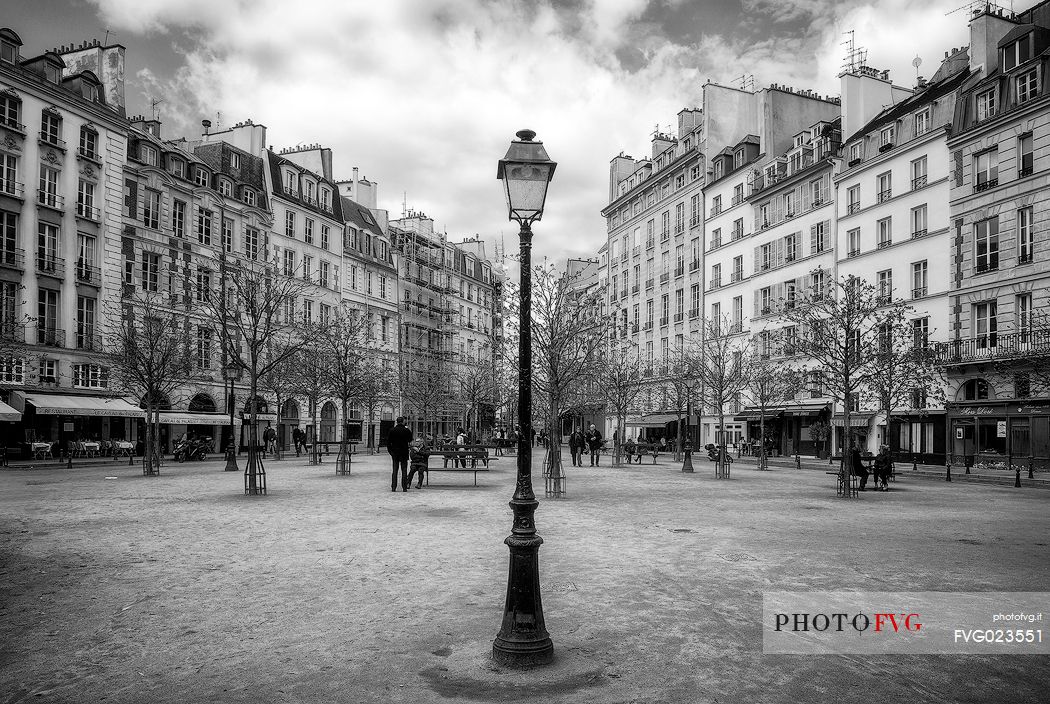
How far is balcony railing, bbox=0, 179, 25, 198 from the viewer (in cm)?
3275

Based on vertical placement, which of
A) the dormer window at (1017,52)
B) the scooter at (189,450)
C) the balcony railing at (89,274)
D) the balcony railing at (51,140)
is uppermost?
the dormer window at (1017,52)

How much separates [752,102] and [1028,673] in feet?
187

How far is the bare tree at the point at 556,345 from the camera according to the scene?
771 inches

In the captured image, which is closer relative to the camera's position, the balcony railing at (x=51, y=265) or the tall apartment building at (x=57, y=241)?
the tall apartment building at (x=57, y=241)

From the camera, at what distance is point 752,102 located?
185 ft

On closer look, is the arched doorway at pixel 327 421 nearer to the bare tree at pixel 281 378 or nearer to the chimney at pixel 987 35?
the bare tree at pixel 281 378

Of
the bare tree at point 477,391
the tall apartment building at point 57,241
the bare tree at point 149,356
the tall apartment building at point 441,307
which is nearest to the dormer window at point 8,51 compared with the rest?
the tall apartment building at point 57,241

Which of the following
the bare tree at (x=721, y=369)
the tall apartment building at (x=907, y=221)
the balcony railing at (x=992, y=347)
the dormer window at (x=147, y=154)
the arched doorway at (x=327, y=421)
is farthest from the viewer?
the arched doorway at (x=327, y=421)

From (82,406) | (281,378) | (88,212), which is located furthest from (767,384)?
(88,212)

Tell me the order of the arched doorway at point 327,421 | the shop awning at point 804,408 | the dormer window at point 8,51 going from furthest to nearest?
the arched doorway at point 327,421 < the shop awning at point 804,408 < the dormer window at point 8,51

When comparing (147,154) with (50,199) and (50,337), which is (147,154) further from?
(50,337)

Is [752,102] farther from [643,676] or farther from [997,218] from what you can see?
[643,676]

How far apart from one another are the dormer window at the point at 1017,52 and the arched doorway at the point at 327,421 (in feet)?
147

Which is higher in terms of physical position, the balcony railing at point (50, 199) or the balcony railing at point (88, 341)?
the balcony railing at point (50, 199)
